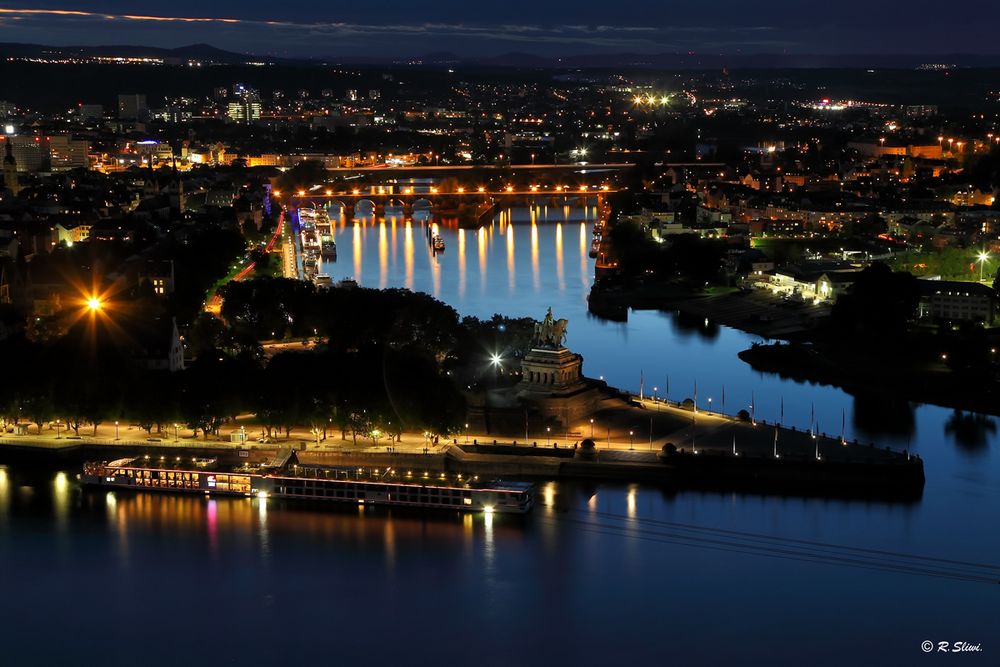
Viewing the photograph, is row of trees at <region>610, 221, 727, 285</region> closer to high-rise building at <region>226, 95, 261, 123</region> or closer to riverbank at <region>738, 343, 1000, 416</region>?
riverbank at <region>738, 343, 1000, 416</region>

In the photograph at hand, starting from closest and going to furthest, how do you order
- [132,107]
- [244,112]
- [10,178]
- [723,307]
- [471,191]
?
[723,307], [10,178], [471,191], [132,107], [244,112]

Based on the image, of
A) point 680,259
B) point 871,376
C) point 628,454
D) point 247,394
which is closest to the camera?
point 628,454

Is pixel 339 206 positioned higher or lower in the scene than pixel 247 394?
higher

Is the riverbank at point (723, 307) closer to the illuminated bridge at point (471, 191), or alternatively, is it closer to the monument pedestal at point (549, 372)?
the monument pedestal at point (549, 372)

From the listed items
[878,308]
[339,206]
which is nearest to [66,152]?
[339,206]

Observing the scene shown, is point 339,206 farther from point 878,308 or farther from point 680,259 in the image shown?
point 878,308

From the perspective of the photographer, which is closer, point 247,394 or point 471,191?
point 247,394

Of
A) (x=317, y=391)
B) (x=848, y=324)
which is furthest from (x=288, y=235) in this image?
(x=317, y=391)

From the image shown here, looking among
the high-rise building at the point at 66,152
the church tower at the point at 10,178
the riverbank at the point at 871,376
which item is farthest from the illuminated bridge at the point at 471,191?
the riverbank at the point at 871,376
